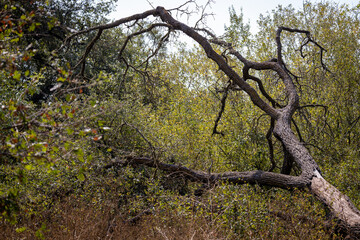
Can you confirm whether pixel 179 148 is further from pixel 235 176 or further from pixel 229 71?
pixel 229 71

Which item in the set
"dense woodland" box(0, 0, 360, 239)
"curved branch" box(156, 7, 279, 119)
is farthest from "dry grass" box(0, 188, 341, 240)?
"curved branch" box(156, 7, 279, 119)

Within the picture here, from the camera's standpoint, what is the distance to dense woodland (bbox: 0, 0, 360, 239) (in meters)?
2.98

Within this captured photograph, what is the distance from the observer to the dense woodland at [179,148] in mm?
2982

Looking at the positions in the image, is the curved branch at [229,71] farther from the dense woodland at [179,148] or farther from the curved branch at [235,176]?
the curved branch at [235,176]

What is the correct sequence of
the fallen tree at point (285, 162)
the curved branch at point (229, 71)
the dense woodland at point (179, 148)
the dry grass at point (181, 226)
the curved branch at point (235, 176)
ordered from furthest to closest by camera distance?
the curved branch at point (229, 71)
the curved branch at point (235, 176)
the fallen tree at point (285, 162)
the dry grass at point (181, 226)
the dense woodland at point (179, 148)

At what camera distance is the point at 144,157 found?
754cm

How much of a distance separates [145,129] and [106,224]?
2.86 metres

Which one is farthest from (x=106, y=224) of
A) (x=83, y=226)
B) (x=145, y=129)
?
(x=145, y=129)

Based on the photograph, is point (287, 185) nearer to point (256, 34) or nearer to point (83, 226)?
point (83, 226)

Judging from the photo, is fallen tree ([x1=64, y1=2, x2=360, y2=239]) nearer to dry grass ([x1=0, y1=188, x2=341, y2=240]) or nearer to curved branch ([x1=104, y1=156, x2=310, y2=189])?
curved branch ([x1=104, y1=156, x2=310, y2=189])

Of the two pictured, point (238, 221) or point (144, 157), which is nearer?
point (238, 221)

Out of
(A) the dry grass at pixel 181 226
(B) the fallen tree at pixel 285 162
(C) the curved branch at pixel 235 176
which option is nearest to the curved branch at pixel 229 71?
(B) the fallen tree at pixel 285 162

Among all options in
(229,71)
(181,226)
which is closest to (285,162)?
(229,71)

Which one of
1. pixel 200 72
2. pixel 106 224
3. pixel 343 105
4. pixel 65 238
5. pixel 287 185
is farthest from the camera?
pixel 200 72
